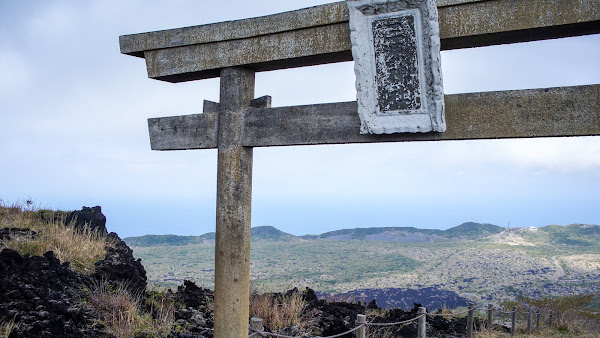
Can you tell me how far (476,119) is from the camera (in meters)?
3.59

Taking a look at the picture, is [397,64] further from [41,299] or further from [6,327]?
[41,299]

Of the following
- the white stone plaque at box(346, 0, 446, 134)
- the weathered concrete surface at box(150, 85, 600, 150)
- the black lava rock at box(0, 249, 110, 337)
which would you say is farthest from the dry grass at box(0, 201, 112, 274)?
the white stone plaque at box(346, 0, 446, 134)

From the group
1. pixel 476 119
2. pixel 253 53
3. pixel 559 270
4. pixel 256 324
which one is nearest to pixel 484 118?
pixel 476 119

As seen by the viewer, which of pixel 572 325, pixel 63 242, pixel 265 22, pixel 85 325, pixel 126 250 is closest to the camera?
pixel 265 22

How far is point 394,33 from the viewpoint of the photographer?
3645mm

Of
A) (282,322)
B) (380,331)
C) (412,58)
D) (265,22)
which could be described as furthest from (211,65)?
(380,331)

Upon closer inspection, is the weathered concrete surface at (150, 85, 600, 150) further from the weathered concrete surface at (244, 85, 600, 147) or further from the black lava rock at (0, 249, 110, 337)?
the black lava rock at (0, 249, 110, 337)

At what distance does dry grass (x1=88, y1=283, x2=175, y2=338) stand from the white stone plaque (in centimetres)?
465

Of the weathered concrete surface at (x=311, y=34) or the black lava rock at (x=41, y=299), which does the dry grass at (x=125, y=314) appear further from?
the weathered concrete surface at (x=311, y=34)

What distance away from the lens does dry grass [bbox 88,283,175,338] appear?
6.48 m

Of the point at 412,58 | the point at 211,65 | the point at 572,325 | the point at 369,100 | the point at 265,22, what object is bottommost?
the point at 572,325

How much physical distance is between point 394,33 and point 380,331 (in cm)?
568

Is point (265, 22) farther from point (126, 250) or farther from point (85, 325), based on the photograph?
point (126, 250)

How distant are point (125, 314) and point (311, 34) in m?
5.02
